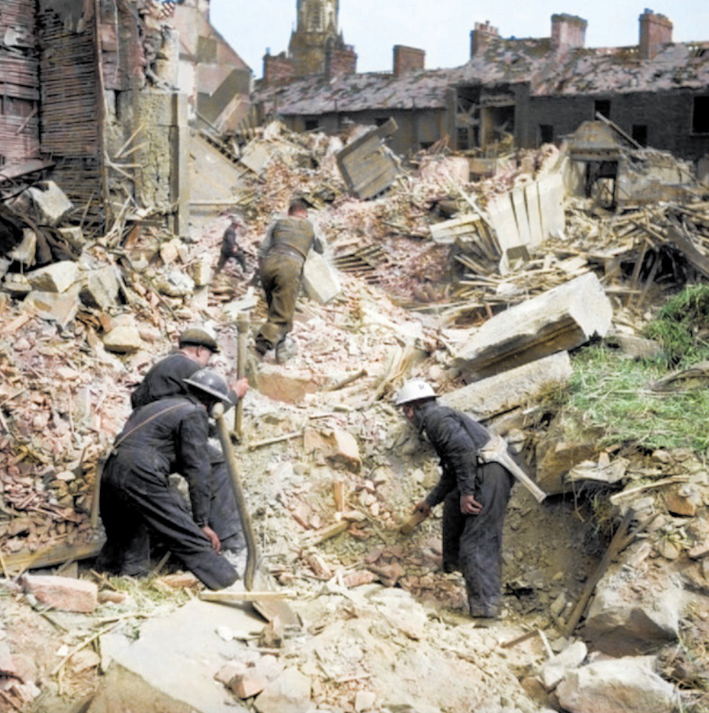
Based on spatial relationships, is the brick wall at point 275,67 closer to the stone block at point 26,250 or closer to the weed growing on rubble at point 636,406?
the stone block at point 26,250

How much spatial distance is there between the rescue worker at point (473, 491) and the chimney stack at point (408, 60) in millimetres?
29486

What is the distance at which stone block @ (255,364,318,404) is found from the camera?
30.2ft

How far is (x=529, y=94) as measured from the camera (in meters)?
29.8

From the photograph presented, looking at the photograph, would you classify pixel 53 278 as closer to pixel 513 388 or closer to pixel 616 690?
pixel 513 388

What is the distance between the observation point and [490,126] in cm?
3141

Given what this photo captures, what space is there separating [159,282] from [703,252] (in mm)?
6736

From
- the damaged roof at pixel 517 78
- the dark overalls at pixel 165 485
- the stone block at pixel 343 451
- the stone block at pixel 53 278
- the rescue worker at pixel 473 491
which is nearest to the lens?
the dark overalls at pixel 165 485

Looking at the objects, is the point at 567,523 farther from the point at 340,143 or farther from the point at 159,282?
the point at 340,143

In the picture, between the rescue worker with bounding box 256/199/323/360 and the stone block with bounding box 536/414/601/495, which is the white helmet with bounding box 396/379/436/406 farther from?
the rescue worker with bounding box 256/199/323/360

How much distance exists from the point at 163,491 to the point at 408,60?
3058 centimetres

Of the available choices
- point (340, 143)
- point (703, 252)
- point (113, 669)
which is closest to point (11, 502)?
point (113, 669)

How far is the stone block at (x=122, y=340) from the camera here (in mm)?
9039

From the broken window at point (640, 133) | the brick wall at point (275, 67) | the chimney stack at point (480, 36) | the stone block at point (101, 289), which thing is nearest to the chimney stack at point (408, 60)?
the chimney stack at point (480, 36)

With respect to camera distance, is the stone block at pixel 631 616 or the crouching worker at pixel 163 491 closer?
the stone block at pixel 631 616
